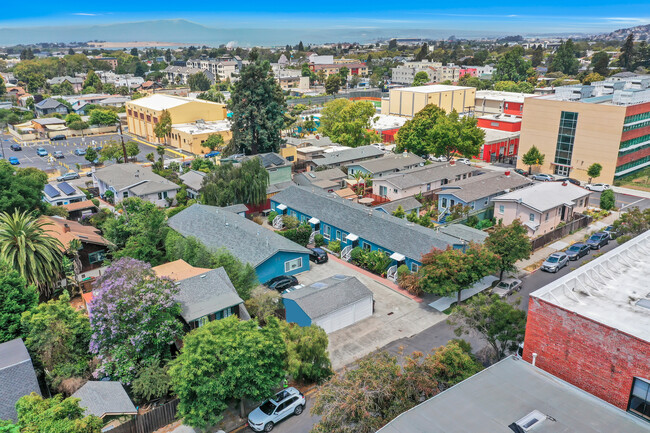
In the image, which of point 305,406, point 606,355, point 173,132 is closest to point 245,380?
point 305,406

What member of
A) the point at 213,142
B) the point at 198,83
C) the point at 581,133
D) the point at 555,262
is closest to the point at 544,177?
the point at 581,133

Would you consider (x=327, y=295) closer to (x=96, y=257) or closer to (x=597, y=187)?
(x=96, y=257)

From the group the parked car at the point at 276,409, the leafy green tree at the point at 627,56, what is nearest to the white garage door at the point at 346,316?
the parked car at the point at 276,409

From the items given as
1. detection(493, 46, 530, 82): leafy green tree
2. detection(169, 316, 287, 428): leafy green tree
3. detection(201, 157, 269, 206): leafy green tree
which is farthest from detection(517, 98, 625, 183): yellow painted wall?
detection(493, 46, 530, 82): leafy green tree

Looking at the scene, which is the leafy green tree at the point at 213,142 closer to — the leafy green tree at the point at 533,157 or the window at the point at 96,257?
the window at the point at 96,257

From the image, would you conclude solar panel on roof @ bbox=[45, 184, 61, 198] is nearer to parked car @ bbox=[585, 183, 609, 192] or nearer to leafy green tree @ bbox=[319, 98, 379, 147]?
leafy green tree @ bbox=[319, 98, 379, 147]

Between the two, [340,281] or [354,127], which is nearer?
[340,281]

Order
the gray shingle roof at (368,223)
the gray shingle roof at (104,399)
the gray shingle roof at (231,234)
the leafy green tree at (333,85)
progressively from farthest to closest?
the leafy green tree at (333,85) → the gray shingle roof at (368,223) → the gray shingle roof at (231,234) → the gray shingle roof at (104,399)
